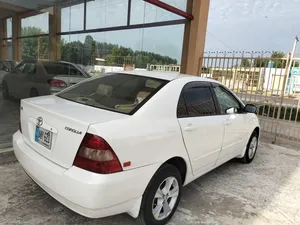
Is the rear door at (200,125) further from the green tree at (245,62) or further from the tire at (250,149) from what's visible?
the green tree at (245,62)

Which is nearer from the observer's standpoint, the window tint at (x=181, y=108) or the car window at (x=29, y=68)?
the window tint at (x=181, y=108)

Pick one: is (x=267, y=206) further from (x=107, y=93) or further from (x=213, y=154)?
(x=107, y=93)

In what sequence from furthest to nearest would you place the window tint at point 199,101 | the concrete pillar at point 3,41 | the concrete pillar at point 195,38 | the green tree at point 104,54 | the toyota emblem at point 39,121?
1. the concrete pillar at point 195,38
2. the green tree at point 104,54
3. the concrete pillar at point 3,41
4. the window tint at point 199,101
5. the toyota emblem at point 39,121

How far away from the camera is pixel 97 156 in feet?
6.14

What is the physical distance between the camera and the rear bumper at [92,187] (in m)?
1.83

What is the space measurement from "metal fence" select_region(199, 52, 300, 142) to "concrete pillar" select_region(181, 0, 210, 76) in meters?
0.30

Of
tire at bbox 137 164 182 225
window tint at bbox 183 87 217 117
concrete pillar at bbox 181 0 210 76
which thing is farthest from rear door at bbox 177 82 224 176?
concrete pillar at bbox 181 0 210 76

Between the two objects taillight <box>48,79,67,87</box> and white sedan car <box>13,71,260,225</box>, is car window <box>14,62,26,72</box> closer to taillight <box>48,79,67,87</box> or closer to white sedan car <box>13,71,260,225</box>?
taillight <box>48,79,67,87</box>

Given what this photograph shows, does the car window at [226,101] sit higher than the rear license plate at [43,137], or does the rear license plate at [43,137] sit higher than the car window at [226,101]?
the car window at [226,101]

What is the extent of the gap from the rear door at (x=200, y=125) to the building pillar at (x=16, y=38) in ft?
11.7

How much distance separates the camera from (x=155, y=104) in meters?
2.34

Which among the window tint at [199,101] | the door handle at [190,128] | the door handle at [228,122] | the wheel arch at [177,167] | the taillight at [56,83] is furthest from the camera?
the taillight at [56,83]

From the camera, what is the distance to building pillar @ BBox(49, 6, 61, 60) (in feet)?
16.6

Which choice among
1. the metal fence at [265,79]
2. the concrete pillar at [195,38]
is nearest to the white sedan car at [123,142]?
the metal fence at [265,79]
